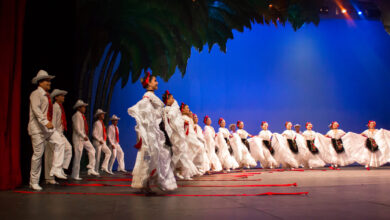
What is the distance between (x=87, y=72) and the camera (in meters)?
11.0

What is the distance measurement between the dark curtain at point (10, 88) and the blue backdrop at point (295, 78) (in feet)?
29.3

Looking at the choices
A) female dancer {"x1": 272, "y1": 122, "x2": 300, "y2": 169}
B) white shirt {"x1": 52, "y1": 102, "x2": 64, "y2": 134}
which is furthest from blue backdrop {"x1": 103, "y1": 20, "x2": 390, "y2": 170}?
white shirt {"x1": 52, "y1": 102, "x2": 64, "y2": 134}

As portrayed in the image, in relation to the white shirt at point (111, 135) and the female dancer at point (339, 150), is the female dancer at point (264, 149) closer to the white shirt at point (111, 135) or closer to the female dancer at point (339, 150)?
the female dancer at point (339, 150)

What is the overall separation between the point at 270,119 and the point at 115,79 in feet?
22.4

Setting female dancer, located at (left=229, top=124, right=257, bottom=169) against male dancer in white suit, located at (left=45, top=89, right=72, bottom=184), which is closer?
male dancer in white suit, located at (left=45, top=89, right=72, bottom=184)

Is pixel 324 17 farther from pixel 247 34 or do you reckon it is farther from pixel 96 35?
pixel 96 35

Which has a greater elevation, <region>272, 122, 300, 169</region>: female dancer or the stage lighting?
the stage lighting

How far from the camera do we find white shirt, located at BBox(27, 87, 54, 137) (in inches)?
208

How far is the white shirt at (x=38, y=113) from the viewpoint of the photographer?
5289 millimetres

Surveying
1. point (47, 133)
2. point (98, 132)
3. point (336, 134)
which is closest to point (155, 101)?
point (47, 133)

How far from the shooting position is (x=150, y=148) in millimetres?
4707

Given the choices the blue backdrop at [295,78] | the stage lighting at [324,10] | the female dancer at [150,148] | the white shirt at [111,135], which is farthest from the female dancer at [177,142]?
the stage lighting at [324,10]

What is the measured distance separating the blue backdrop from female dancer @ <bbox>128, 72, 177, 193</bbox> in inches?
366

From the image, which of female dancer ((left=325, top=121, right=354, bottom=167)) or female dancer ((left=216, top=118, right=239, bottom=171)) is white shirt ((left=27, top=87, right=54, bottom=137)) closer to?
female dancer ((left=216, top=118, right=239, bottom=171))
